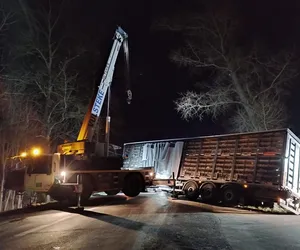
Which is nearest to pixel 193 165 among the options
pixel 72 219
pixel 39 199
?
pixel 39 199

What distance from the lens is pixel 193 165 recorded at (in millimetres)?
19109

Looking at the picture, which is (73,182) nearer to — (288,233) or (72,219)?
(72,219)

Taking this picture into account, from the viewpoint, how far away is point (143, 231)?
9281 mm

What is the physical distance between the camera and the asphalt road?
7.89m

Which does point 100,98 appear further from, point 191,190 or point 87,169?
point 191,190

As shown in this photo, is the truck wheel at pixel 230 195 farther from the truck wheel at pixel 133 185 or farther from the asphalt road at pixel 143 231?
the truck wheel at pixel 133 185

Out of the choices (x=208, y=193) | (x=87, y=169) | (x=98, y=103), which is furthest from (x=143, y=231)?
(x=98, y=103)

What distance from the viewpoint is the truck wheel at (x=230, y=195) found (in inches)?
643

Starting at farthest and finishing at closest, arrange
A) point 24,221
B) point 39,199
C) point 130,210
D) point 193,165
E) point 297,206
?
point 193,165 < point 39,199 < point 297,206 < point 130,210 < point 24,221

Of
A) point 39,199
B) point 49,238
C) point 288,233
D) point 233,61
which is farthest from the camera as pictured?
point 233,61

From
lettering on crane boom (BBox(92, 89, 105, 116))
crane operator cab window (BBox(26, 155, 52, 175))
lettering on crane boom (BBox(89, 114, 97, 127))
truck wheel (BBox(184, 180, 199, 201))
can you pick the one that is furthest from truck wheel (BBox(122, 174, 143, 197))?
crane operator cab window (BBox(26, 155, 52, 175))

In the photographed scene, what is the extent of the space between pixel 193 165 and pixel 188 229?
31.5 feet

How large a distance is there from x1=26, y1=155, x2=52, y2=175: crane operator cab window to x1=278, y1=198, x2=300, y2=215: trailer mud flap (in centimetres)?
916

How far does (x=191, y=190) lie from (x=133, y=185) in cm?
285
